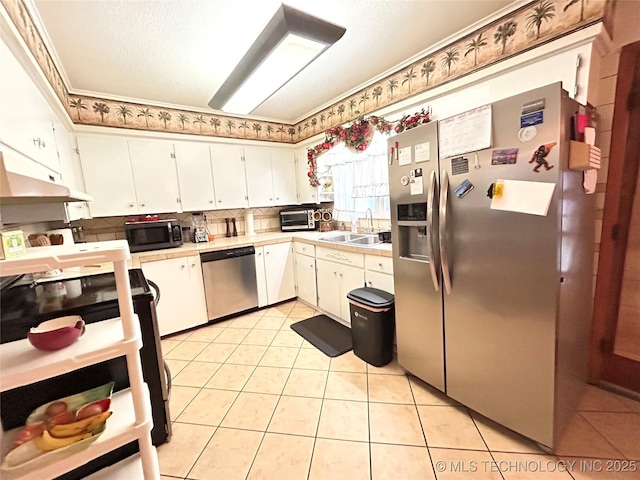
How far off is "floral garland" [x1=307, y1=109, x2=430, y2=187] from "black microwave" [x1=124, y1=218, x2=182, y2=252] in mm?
1851

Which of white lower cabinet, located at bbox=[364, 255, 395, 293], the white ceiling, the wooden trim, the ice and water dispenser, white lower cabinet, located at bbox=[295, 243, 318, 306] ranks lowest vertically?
the wooden trim

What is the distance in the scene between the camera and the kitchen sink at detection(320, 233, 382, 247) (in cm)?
293

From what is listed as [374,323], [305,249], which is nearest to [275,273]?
[305,249]

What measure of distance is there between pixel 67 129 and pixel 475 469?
385 centimetres

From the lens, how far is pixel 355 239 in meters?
3.17

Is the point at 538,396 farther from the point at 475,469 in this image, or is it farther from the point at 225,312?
the point at 225,312

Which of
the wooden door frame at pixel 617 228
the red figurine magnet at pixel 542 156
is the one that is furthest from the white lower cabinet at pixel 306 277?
the wooden door frame at pixel 617 228

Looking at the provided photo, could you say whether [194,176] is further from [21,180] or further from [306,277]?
[21,180]

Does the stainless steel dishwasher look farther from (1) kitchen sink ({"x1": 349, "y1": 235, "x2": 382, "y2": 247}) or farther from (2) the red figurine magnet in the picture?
(2) the red figurine magnet

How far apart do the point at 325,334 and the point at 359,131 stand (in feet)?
7.16

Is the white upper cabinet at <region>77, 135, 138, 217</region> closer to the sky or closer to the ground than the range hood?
closer to the sky

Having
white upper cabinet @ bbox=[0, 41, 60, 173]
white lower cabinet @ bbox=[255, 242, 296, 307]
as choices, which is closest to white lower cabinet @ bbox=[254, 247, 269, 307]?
white lower cabinet @ bbox=[255, 242, 296, 307]

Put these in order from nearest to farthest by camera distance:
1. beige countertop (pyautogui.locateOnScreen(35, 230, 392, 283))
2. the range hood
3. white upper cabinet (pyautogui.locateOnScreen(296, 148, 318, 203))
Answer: the range hood → beige countertop (pyautogui.locateOnScreen(35, 230, 392, 283)) → white upper cabinet (pyautogui.locateOnScreen(296, 148, 318, 203))

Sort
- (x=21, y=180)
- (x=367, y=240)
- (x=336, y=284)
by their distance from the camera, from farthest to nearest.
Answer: (x=367, y=240), (x=336, y=284), (x=21, y=180)
